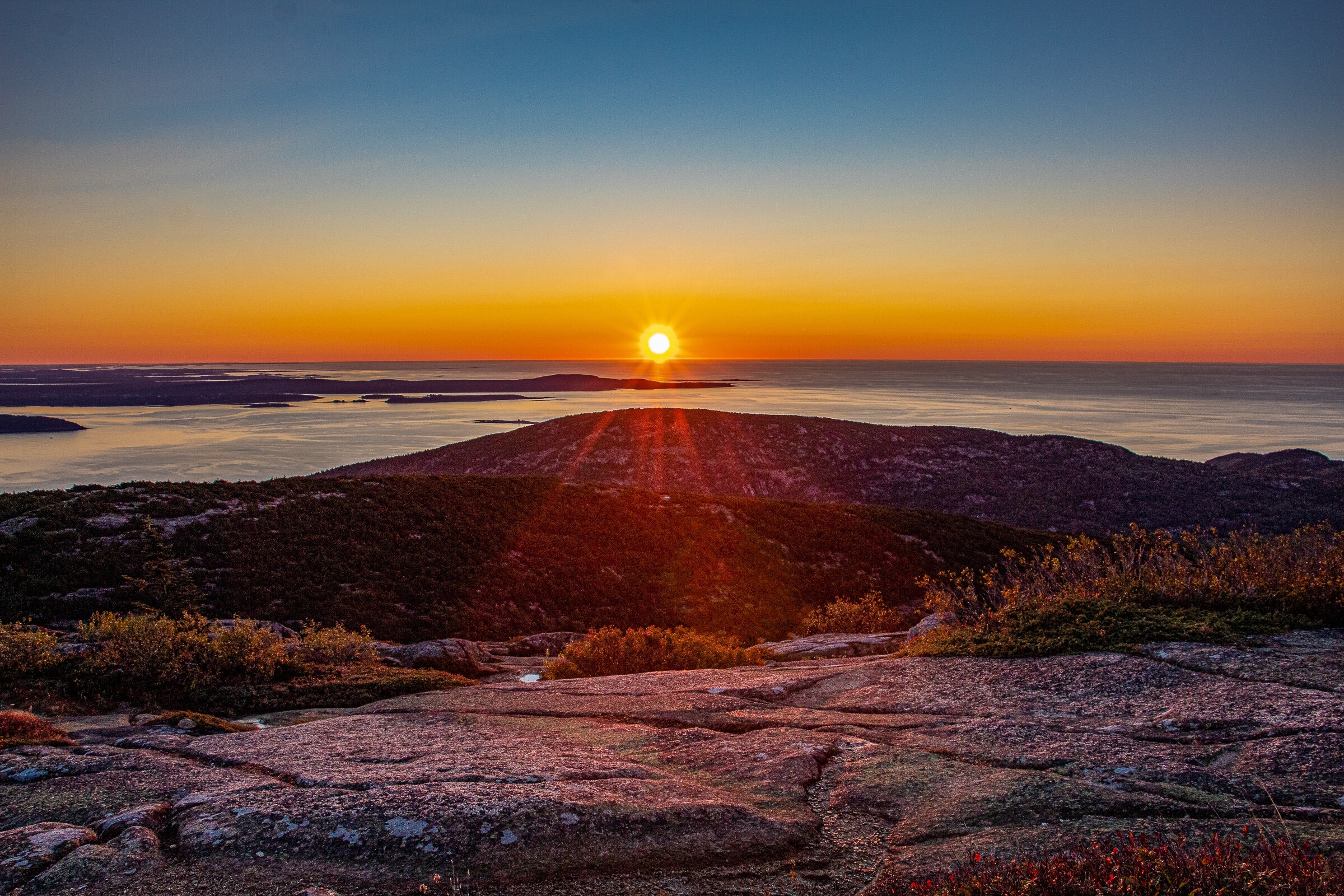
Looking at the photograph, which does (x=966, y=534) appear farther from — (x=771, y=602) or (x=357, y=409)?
(x=357, y=409)

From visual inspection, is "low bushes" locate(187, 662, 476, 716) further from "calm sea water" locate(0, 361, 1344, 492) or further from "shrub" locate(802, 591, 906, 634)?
"calm sea water" locate(0, 361, 1344, 492)

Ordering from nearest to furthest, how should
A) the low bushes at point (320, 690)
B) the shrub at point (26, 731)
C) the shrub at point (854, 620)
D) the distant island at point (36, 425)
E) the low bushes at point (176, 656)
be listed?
1. the shrub at point (26, 731)
2. the low bushes at point (320, 690)
3. the low bushes at point (176, 656)
4. the shrub at point (854, 620)
5. the distant island at point (36, 425)

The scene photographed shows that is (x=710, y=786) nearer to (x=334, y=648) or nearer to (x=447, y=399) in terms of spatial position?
(x=334, y=648)

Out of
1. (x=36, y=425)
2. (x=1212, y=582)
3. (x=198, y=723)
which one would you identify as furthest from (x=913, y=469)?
(x=36, y=425)

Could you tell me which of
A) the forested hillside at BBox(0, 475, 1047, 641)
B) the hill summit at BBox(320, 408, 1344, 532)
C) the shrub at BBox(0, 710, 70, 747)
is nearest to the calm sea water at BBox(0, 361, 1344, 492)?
the hill summit at BBox(320, 408, 1344, 532)

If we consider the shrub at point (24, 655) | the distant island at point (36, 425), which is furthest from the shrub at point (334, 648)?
the distant island at point (36, 425)

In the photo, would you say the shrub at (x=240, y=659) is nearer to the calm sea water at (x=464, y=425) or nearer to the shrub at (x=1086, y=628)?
the shrub at (x=1086, y=628)

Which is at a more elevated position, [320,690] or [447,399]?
[447,399]
